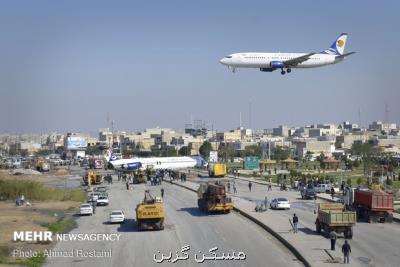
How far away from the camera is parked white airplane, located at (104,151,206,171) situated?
102m

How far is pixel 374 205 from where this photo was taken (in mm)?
35594

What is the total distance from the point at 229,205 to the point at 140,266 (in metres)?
17.3

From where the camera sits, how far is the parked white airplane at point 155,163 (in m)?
102

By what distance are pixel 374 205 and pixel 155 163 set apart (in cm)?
7089

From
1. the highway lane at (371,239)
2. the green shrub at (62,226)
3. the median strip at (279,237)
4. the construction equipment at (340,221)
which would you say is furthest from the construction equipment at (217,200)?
the construction equipment at (340,221)

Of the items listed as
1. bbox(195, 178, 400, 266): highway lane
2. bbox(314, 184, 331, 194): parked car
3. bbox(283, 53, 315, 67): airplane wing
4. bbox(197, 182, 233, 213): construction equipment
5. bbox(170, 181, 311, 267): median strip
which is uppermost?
bbox(283, 53, 315, 67): airplane wing

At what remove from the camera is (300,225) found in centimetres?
3484

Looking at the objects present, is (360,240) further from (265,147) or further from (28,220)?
(265,147)

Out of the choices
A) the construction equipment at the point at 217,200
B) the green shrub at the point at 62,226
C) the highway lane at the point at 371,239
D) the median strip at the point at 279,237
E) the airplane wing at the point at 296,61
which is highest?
the airplane wing at the point at 296,61

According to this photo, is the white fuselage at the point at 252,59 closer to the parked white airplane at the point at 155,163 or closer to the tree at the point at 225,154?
the parked white airplane at the point at 155,163

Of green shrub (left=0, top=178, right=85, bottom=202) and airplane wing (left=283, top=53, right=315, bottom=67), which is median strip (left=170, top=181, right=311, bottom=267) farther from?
airplane wing (left=283, top=53, right=315, bottom=67)

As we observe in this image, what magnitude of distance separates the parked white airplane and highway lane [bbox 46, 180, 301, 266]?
57.6 metres

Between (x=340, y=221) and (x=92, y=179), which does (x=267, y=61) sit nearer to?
(x=92, y=179)

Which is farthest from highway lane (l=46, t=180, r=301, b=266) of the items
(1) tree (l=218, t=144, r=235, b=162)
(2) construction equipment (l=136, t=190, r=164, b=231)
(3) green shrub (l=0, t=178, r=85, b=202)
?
(1) tree (l=218, t=144, r=235, b=162)
